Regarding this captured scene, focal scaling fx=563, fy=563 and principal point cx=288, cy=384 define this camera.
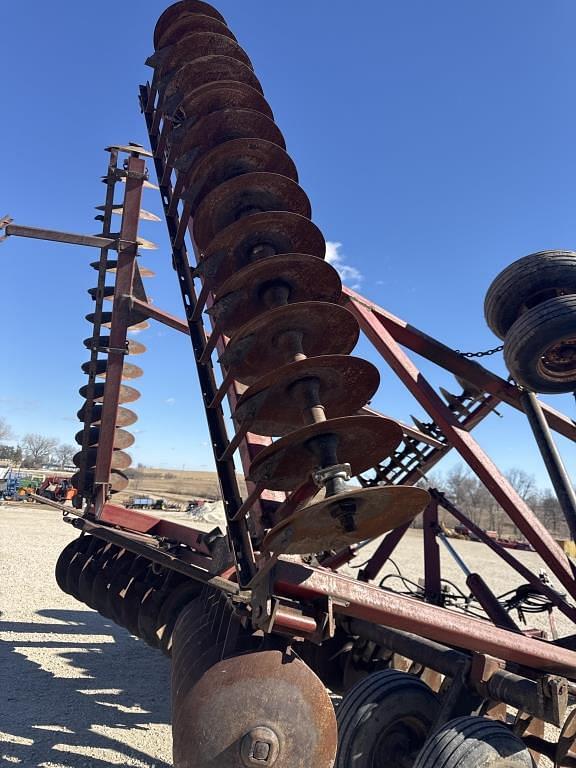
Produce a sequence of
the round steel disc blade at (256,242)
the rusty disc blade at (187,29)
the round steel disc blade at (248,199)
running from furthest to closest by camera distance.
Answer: the rusty disc blade at (187,29)
the round steel disc blade at (248,199)
the round steel disc blade at (256,242)

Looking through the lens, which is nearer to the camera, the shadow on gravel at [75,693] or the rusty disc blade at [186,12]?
the shadow on gravel at [75,693]

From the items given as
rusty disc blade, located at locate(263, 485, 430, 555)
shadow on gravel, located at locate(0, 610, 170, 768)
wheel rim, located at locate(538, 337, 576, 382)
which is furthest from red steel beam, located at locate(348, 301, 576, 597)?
shadow on gravel, located at locate(0, 610, 170, 768)

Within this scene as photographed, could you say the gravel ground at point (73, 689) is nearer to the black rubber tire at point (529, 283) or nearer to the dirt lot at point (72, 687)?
the dirt lot at point (72, 687)

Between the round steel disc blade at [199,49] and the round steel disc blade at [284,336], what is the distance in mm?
2508

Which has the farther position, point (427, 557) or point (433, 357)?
point (427, 557)

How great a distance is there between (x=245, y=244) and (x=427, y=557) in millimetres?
3568

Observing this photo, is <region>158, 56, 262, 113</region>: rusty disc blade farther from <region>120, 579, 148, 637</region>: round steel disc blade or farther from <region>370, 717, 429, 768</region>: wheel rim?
<region>370, 717, 429, 768</region>: wheel rim

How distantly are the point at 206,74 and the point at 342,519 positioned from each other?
3386mm

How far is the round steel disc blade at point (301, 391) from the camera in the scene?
2.53m

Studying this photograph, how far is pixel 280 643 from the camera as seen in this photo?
279cm


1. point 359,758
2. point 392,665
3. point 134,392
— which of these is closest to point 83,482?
point 134,392

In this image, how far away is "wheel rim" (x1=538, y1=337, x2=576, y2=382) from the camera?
390cm

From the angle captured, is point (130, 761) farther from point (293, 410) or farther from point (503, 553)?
point (503, 553)

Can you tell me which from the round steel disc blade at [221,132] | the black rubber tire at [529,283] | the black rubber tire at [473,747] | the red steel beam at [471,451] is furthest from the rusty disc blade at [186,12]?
the black rubber tire at [473,747]
